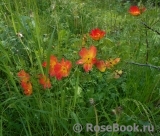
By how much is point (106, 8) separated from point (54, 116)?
1.79 metres

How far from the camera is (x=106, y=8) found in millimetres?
2918

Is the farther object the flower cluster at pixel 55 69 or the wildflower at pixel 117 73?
the wildflower at pixel 117 73

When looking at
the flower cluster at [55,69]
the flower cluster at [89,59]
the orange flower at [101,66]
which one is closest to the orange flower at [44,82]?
the flower cluster at [55,69]

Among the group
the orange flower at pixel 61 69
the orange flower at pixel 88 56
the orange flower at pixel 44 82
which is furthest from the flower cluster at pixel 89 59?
the orange flower at pixel 44 82

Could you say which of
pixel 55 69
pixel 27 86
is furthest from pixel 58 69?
pixel 27 86

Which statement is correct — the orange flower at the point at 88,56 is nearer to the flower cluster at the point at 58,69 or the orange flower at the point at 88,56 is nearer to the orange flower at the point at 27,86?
the flower cluster at the point at 58,69

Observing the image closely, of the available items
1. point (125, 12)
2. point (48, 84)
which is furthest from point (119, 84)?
point (125, 12)

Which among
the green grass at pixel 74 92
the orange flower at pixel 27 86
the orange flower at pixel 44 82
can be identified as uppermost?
the orange flower at pixel 44 82

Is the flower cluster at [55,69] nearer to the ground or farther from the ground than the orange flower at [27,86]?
farther from the ground

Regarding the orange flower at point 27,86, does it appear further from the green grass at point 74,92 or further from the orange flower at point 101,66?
the orange flower at point 101,66

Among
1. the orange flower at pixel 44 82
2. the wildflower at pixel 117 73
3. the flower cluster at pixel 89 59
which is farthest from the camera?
the wildflower at pixel 117 73

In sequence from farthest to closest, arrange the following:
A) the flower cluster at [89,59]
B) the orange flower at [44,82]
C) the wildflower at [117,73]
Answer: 1. the wildflower at [117,73]
2. the flower cluster at [89,59]
3. the orange flower at [44,82]

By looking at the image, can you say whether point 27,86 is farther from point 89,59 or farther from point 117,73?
point 117,73

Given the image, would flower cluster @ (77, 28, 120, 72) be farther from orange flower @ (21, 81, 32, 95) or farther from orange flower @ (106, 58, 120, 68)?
orange flower @ (21, 81, 32, 95)
